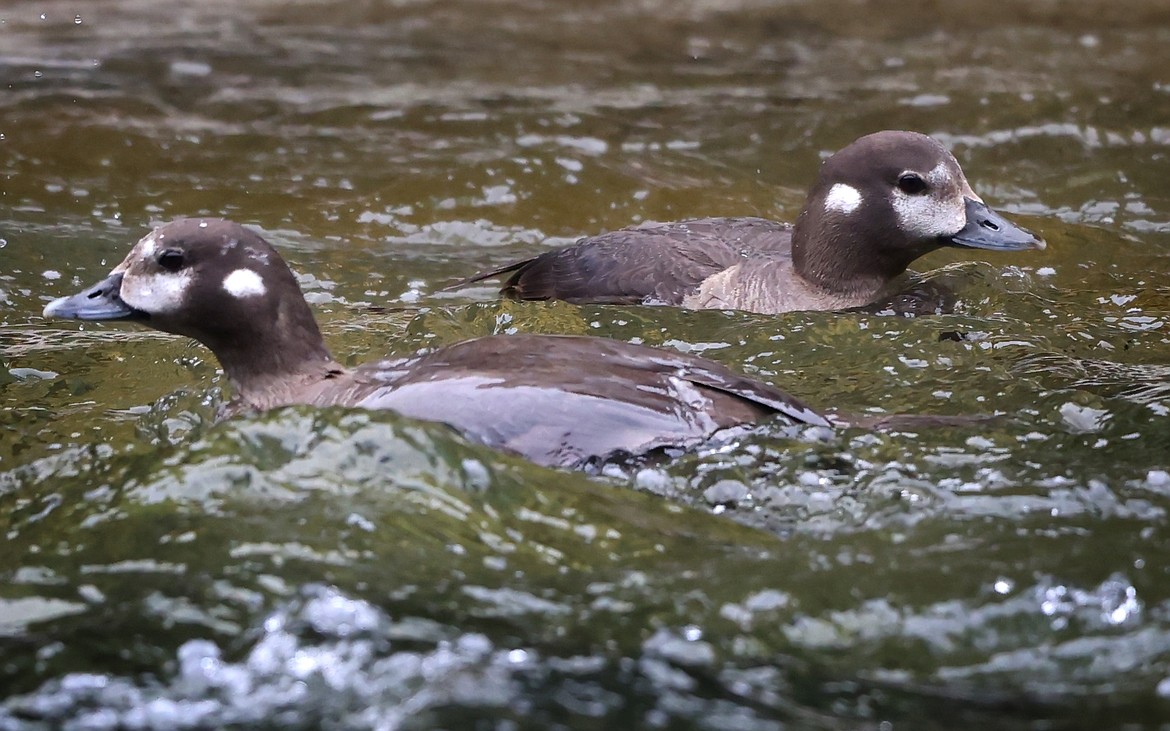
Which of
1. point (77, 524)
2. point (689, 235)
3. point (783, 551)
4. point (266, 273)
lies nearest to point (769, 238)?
point (689, 235)

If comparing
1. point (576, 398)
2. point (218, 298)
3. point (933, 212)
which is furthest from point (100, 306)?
point (933, 212)

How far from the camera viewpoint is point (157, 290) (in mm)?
4988

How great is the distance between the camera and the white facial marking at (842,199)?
668 cm

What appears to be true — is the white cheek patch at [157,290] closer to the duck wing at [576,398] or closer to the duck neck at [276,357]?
the duck neck at [276,357]

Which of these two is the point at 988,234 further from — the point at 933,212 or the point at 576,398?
the point at 576,398

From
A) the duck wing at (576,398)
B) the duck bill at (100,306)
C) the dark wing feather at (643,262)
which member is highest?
the duck bill at (100,306)

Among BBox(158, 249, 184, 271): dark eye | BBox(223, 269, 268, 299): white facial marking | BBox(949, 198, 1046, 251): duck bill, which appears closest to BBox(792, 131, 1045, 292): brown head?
BBox(949, 198, 1046, 251): duck bill

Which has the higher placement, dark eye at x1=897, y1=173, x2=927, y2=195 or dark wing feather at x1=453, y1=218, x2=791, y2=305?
dark eye at x1=897, y1=173, x2=927, y2=195

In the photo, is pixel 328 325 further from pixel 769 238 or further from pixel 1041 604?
pixel 1041 604

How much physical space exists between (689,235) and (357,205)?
95.6 inches

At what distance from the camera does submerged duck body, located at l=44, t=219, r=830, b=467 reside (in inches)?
173

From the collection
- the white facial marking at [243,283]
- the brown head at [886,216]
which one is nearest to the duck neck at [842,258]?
the brown head at [886,216]

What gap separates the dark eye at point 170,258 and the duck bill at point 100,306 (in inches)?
7.3

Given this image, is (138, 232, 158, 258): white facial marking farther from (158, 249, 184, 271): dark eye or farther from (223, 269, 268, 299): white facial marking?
(223, 269, 268, 299): white facial marking
